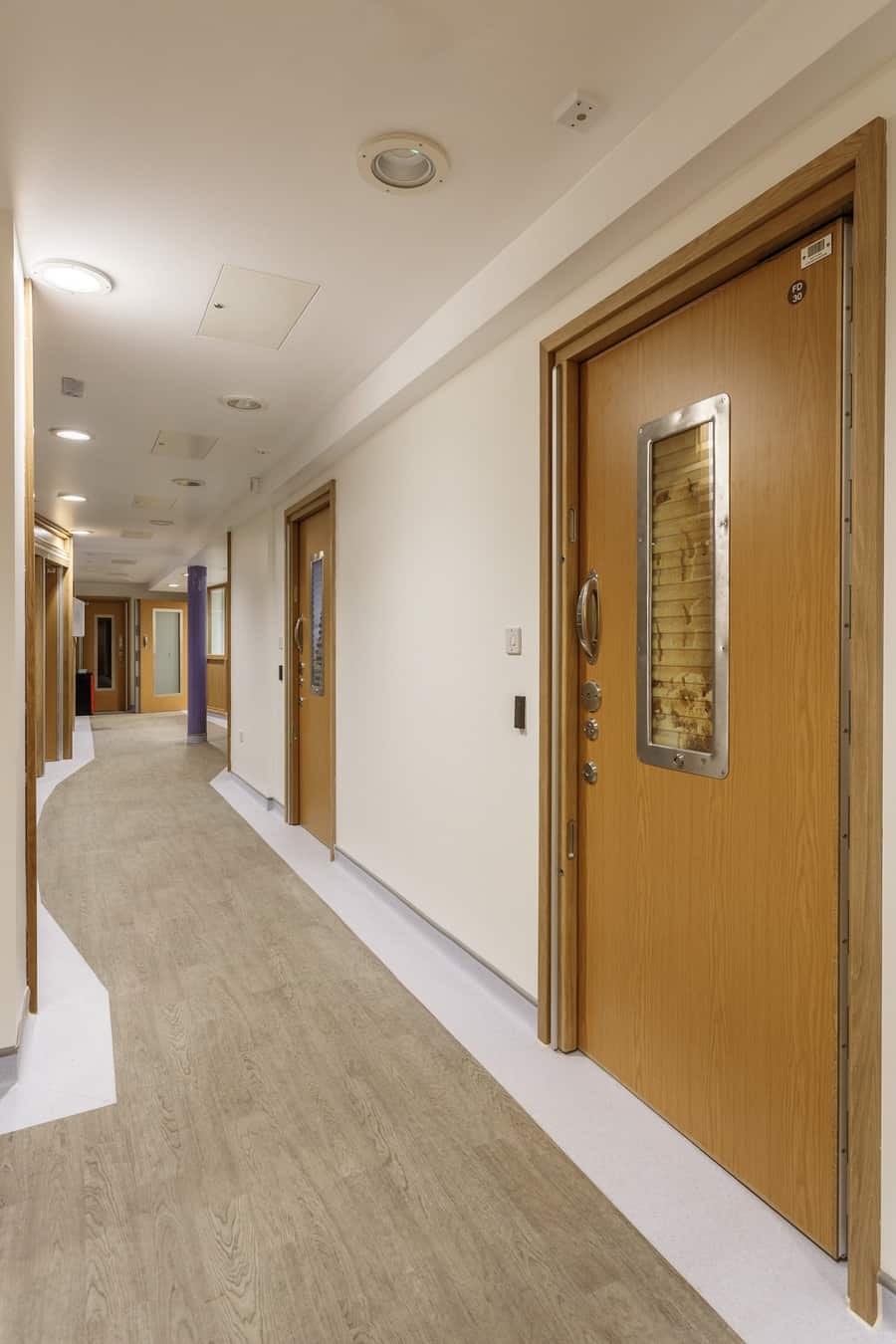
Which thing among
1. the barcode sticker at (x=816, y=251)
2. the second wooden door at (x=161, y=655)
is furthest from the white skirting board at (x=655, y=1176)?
the second wooden door at (x=161, y=655)

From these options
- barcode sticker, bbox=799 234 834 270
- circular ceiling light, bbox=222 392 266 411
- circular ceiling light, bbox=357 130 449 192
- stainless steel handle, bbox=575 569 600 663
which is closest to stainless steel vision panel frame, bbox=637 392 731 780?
stainless steel handle, bbox=575 569 600 663

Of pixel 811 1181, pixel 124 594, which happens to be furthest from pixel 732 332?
pixel 124 594

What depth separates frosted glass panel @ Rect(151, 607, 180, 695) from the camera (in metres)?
15.3

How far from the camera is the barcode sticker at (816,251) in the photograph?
1505 mm

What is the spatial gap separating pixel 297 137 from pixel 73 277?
45.5 inches

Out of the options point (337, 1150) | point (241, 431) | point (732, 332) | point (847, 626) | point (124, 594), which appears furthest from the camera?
point (124, 594)

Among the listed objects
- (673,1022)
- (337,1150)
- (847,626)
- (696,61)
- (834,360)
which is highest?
(696,61)

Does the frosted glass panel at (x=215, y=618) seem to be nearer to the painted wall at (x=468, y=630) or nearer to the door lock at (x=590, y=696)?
the painted wall at (x=468, y=630)

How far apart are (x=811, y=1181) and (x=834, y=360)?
1686mm

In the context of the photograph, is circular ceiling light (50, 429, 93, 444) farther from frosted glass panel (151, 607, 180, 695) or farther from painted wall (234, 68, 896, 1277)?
frosted glass panel (151, 607, 180, 695)

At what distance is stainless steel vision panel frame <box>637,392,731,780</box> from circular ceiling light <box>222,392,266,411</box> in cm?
248

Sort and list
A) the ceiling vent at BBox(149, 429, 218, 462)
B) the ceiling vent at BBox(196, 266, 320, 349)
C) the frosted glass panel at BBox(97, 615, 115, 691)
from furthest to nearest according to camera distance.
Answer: the frosted glass panel at BBox(97, 615, 115, 691), the ceiling vent at BBox(149, 429, 218, 462), the ceiling vent at BBox(196, 266, 320, 349)

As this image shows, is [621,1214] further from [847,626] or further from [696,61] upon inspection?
[696,61]

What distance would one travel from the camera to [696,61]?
1601mm
